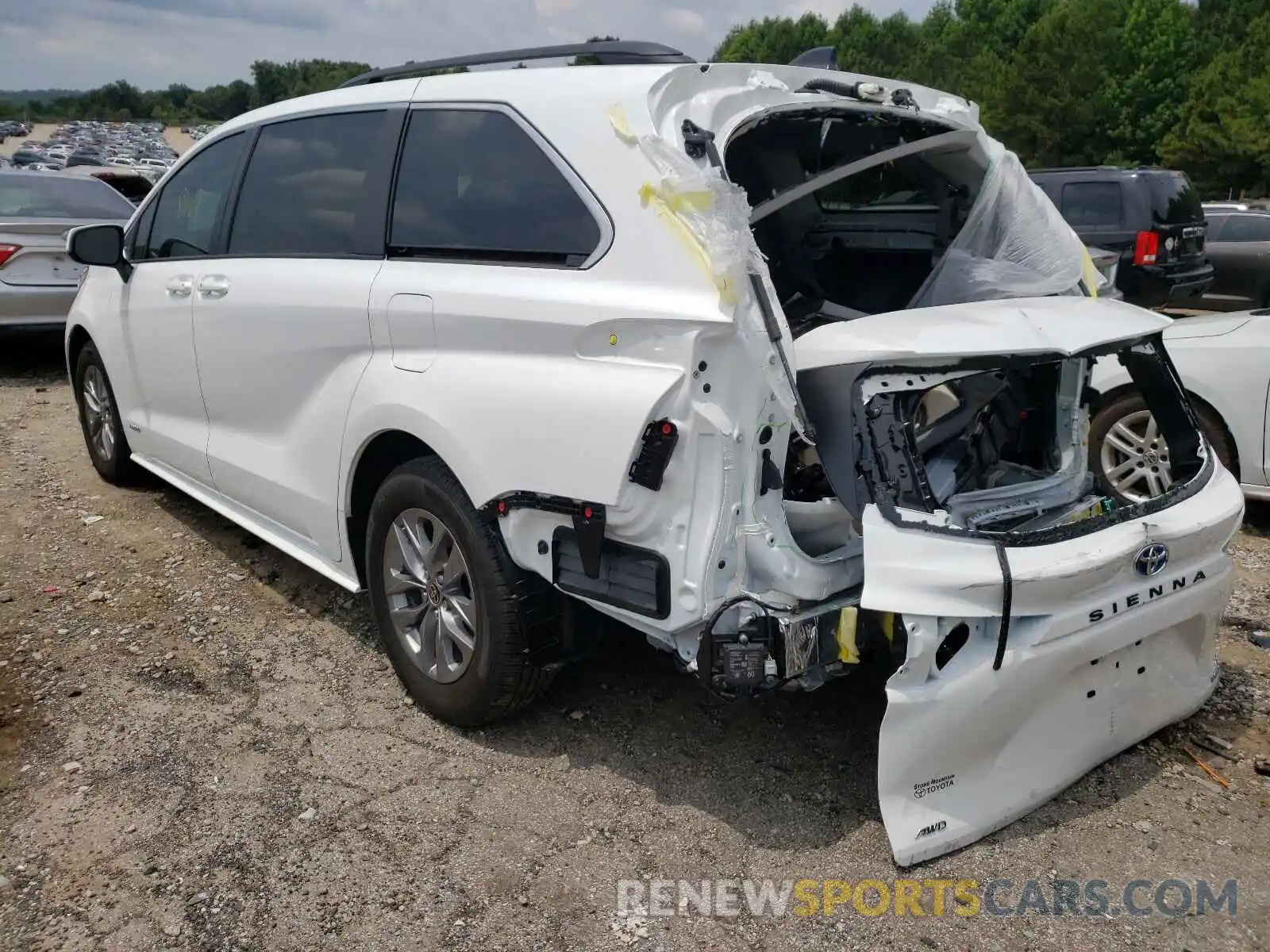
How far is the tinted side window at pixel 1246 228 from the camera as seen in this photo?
40.3ft

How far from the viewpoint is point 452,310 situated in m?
2.99

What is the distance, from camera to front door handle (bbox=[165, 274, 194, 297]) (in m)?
4.27

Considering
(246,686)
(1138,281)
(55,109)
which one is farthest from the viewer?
(55,109)

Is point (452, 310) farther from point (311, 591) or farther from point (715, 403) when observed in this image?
point (311, 591)

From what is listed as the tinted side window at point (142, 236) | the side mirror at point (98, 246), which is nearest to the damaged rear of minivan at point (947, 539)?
the tinted side window at point (142, 236)

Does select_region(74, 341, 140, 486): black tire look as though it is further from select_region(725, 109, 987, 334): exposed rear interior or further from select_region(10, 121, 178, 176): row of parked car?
select_region(10, 121, 178, 176): row of parked car

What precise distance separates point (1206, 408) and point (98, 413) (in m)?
5.94

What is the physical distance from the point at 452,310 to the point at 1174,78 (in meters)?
52.7

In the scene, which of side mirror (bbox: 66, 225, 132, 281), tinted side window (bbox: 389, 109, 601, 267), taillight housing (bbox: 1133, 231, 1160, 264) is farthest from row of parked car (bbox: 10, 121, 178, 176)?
tinted side window (bbox: 389, 109, 601, 267)

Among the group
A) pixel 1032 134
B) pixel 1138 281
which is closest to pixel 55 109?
pixel 1032 134

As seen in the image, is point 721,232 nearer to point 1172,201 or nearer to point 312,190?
point 312,190

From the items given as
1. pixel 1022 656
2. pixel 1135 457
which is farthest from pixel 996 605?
pixel 1135 457

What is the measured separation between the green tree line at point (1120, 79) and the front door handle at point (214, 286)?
2170cm

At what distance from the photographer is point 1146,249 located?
999cm
